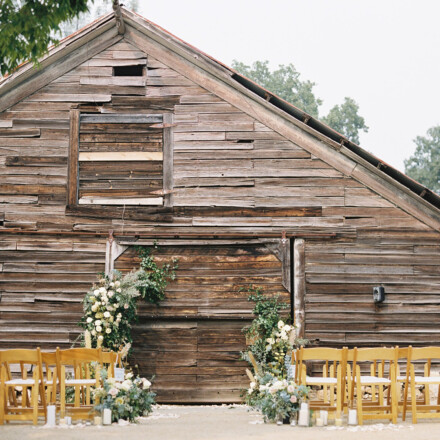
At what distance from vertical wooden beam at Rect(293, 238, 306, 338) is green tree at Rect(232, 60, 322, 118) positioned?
3841 centimetres

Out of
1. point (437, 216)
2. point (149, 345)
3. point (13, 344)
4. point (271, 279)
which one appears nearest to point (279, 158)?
point (271, 279)

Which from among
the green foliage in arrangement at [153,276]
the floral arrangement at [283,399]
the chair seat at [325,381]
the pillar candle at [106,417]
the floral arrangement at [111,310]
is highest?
the green foliage in arrangement at [153,276]

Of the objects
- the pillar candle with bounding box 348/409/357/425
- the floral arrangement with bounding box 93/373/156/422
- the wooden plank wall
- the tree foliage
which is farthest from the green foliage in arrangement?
the tree foliage

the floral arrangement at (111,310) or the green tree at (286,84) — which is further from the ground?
the green tree at (286,84)

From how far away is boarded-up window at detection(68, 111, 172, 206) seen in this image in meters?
13.6

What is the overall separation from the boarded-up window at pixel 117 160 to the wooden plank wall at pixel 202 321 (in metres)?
1.08

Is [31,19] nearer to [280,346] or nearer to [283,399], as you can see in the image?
[283,399]

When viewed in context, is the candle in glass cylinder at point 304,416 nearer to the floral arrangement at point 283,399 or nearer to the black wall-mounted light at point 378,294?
the floral arrangement at point 283,399

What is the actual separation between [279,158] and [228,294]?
8.60 ft

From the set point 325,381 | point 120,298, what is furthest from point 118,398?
point 120,298

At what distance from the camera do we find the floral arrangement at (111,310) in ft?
41.7

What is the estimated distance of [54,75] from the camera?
13977 millimetres

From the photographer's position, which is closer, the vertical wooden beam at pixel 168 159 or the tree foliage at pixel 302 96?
the vertical wooden beam at pixel 168 159

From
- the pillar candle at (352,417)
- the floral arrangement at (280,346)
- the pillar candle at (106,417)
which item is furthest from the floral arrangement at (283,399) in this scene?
the floral arrangement at (280,346)
